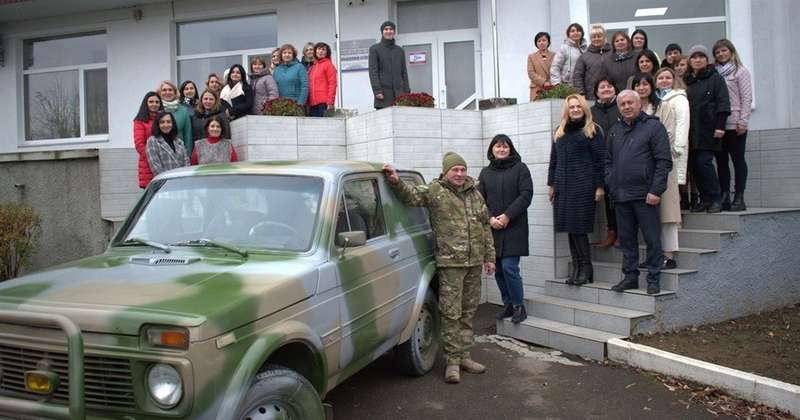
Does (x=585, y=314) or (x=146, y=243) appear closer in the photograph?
(x=146, y=243)

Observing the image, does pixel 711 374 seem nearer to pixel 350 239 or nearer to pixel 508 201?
pixel 508 201

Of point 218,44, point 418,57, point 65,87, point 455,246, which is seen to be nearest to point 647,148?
point 455,246

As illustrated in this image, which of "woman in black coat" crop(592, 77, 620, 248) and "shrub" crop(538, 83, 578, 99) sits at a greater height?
"shrub" crop(538, 83, 578, 99)

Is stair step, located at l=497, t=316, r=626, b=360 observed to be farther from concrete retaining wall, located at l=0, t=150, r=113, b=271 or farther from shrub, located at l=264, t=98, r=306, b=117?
concrete retaining wall, located at l=0, t=150, r=113, b=271

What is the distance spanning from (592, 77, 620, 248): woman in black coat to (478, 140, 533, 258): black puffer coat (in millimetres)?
1199

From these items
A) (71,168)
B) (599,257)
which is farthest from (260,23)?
(599,257)

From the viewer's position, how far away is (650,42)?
11.0 meters

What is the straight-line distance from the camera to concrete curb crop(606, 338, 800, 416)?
Result: 467cm

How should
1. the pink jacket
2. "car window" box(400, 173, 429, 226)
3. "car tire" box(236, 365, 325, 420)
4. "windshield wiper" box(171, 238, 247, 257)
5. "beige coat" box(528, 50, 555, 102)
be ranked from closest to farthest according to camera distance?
"car tire" box(236, 365, 325, 420)
"windshield wiper" box(171, 238, 247, 257)
"car window" box(400, 173, 429, 226)
the pink jacket
"beige coat" box(528, 50, 555, 102)

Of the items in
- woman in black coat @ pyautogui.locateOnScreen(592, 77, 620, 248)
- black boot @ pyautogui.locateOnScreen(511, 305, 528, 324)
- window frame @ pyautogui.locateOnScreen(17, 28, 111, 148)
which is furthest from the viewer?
window frame @ pyautogui.locateOnScreen(17, 28, 111, 148)

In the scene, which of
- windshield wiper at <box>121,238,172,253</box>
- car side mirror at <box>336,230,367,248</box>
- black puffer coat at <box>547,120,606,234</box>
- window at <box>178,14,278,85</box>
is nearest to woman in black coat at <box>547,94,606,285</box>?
black puffer coat at <box>547,120,606,234</box>

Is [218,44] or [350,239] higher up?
[218,44]

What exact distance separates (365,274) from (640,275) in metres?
3.41

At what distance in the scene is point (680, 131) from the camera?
6609mm
